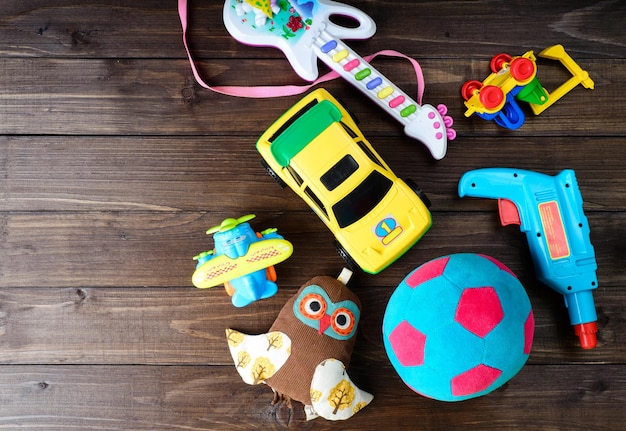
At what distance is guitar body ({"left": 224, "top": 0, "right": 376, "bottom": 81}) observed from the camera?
0.99 metres

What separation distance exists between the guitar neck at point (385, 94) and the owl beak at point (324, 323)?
0.37 meters

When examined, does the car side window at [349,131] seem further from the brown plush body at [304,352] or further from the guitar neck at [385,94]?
the brown plush body at [304,352]

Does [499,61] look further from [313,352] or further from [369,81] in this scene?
[313,352]

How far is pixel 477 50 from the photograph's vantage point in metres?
1.03

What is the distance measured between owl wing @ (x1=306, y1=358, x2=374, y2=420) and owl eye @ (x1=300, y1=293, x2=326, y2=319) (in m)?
0.09

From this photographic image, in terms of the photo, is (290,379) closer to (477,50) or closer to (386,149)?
(386,149)

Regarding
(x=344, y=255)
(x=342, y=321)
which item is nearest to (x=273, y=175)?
(x=344, y=255)

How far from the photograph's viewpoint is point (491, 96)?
3.13ft

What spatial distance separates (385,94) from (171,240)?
505mm

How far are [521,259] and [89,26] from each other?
0.98m

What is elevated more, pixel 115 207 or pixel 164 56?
pixel 164 56

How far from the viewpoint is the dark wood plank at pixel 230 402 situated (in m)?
1.01

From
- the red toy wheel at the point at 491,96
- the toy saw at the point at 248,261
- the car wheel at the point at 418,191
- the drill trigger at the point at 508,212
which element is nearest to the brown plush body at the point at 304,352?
the toy saw at the point at 248,261

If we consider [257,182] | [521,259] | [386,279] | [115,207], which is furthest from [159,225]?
[521,259]
